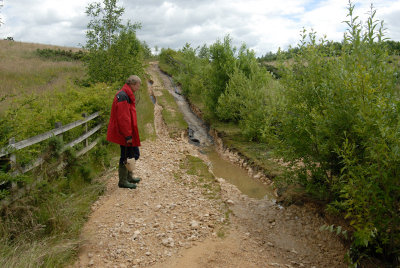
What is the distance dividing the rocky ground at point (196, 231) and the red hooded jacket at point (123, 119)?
1383 mm

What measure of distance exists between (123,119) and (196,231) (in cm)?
282

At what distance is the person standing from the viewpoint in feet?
21.8

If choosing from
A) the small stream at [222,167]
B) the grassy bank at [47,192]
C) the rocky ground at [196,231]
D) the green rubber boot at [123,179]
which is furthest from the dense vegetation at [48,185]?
the small stream at [222,167]

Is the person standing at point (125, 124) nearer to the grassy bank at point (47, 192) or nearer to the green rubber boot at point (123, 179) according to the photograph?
the green rubber boot at point (123, 179)

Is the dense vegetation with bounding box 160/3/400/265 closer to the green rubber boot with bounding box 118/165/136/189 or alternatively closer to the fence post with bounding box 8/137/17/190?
the green rubber boot with bounding box 118/165/136/189

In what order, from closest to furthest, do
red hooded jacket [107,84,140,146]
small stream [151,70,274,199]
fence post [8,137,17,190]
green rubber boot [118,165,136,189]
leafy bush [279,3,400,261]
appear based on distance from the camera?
leafy bush [279,3,400,261]
fence post [8,137,17,190]
red hooded jacket [107,84,140,146]
green rubber boot [118,165,136,189]
small stream [151,70,274,199]

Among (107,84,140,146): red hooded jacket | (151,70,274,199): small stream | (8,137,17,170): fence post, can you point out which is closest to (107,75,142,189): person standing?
(107,84,140,146): red hooded jacket

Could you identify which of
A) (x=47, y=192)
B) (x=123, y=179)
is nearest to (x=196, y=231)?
(x=123, y=179)

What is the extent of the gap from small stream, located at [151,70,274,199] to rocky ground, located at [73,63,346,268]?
86cm

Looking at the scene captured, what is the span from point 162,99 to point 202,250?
22974mm

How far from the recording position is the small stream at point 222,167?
919 cm

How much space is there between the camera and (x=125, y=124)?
21.8 ft

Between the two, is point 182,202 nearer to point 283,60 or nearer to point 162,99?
point 283,60

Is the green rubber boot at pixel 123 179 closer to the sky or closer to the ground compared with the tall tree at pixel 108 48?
closer to the ground
